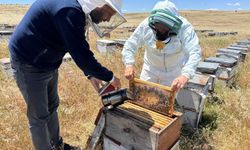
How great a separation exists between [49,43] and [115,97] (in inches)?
34.4

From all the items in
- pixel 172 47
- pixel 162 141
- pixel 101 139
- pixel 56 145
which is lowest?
pixel 56 145

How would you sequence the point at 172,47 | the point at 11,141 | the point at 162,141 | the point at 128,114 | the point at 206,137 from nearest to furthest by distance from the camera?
1. the point at 162,141
2. the point at 128,114
3. the point at 172,47
4. the point at 11,141
5. the point at 206,137

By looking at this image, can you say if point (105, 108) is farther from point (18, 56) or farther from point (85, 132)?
point (85, 132)

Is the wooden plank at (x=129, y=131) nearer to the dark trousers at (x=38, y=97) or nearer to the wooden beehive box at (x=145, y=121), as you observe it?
the wooden beehive box at (x=145, y=121)

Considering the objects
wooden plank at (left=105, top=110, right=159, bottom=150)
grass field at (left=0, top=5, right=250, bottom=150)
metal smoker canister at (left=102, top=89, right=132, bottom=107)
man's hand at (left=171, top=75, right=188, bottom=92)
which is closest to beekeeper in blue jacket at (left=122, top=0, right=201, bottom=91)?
man's hand at (left=171, top=75, right=188, bottom=92)

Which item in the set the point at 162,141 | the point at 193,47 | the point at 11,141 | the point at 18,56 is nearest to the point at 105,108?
the point at 162,141

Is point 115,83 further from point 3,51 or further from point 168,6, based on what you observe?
point 3,51

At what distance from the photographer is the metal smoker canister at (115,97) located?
3.06 meters

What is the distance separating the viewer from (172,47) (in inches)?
143

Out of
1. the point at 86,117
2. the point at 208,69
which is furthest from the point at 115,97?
the point at 208,69

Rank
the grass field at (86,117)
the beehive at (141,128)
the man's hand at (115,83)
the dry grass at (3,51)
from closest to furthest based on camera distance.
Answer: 1. the beehive at (141,128)
2. the man's hand at (115,83)
3. the grass field at (86,117)
4. the dry grass at (3,51)

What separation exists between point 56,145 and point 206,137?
2.18 metres

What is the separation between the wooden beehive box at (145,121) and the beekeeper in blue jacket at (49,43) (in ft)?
1.06

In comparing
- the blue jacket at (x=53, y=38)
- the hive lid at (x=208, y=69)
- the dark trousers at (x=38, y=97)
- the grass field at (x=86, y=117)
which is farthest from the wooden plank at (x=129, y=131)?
the hive lid at (x=208, y=69)
